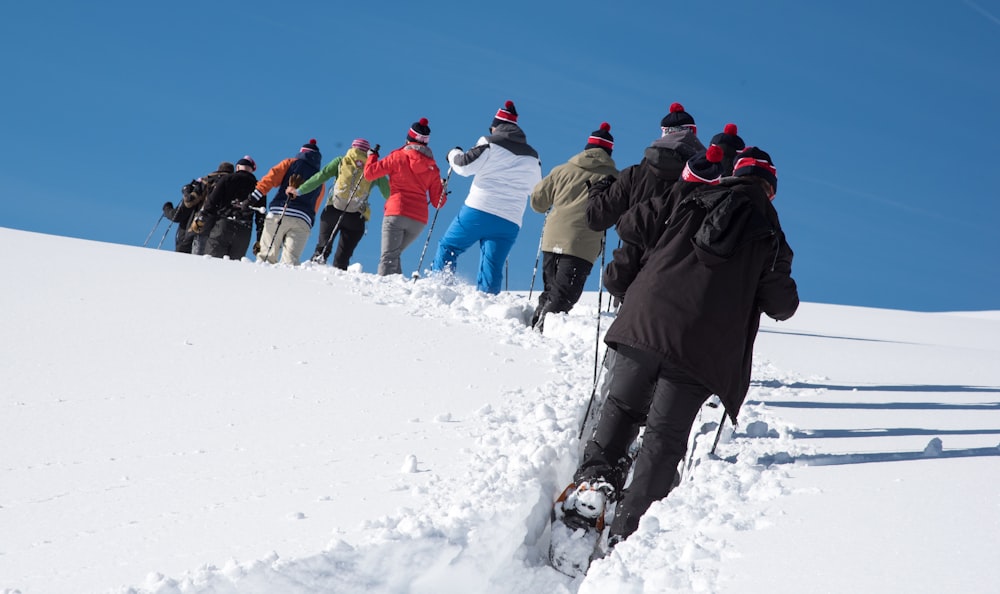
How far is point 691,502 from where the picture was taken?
3627 mm

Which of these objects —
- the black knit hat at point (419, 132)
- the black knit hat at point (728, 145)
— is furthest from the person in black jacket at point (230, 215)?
the black knit hat at point (728, 145)

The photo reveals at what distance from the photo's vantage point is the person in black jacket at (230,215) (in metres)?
11.1

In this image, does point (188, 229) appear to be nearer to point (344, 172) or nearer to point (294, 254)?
point (294, 254)

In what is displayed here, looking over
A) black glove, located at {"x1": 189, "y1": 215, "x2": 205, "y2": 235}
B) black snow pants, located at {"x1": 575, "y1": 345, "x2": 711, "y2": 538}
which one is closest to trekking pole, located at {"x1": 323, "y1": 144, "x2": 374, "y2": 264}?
black glove, located at {"x1": 189, "y1": 215, "x2": 205, "y2": 235}

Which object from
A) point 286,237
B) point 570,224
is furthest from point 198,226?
point 570,224

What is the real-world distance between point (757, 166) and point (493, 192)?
5092mm

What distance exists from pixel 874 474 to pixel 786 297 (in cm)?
86

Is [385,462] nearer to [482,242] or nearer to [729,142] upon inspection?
[729,142]

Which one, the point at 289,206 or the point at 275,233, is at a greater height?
the point at 289,206

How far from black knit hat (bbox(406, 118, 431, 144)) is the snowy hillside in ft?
11.6

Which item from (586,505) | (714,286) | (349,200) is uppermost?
(349,200)

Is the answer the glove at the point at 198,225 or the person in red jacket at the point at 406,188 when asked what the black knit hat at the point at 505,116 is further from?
the glove at the point at 198,225

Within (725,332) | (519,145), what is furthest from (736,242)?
(519,145)

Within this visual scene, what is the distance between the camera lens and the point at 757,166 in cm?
385
